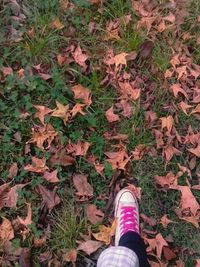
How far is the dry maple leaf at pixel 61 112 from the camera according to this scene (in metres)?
2.57

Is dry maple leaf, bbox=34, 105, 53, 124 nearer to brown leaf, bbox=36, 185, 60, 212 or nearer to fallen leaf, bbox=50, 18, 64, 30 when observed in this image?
brown leaf, bbox=36, 185, 60, 212

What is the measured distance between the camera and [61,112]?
8.47ft

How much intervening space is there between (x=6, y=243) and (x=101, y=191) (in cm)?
61

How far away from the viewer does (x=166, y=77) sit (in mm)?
2770

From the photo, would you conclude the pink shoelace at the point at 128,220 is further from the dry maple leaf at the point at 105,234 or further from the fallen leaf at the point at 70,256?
the fallen leaf at the point at 70,256

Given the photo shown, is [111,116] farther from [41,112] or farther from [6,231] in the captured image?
[6,231]

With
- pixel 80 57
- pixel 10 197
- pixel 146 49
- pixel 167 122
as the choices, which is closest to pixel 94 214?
pixel 10 197

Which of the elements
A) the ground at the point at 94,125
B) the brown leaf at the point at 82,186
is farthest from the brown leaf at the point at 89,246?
the brown leaf at the point at 82,186

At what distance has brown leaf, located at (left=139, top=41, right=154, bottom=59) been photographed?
2836 millimetres

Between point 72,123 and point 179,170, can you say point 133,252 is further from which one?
point 72,123

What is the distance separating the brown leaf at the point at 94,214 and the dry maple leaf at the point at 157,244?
1.00 ft

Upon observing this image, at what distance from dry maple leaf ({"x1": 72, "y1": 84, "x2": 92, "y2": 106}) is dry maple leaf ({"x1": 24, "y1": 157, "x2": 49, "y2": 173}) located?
0.45m

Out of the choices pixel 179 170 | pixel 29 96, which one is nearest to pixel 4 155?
pixel 29 96

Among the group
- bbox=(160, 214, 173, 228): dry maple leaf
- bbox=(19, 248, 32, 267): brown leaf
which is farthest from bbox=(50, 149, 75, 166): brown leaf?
bbox=(160, 214, 173, 228): dry maple leaf
